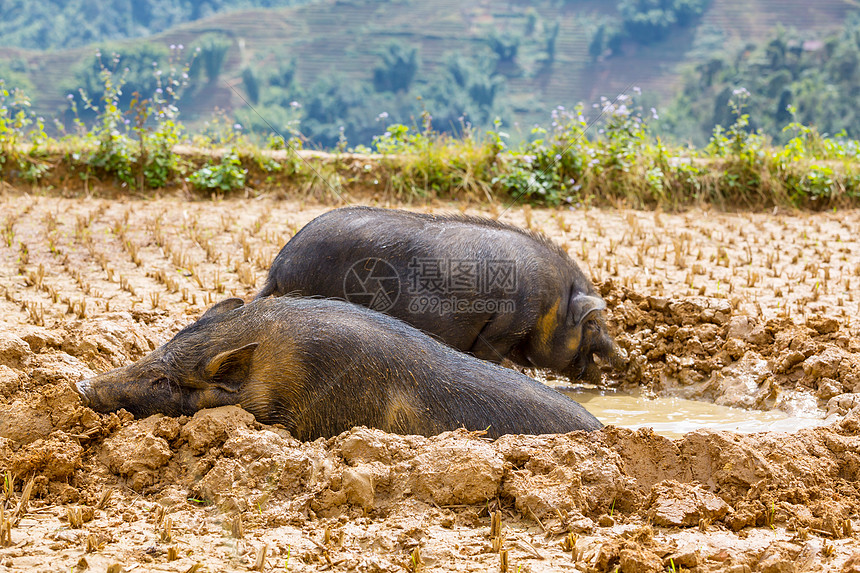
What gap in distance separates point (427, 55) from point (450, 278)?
5710cm

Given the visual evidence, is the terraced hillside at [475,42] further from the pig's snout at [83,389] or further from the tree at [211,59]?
the pig's snout at [83,389]

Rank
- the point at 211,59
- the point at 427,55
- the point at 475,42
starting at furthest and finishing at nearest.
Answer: the point at 475,42, the point at 427,55, the point at 211,59

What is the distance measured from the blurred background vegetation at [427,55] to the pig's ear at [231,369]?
3058cm

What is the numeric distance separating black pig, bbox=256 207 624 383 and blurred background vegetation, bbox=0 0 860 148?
2850 cm

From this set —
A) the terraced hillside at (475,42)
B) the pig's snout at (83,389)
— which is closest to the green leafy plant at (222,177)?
the pig's snout at (83,389)

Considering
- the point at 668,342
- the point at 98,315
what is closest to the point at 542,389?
the point at 668,342

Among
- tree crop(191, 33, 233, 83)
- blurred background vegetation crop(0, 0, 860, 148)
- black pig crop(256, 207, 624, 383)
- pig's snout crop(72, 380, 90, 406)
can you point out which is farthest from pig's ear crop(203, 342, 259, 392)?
tree crop(191, 33, 233, 83)

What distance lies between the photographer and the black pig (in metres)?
4.94

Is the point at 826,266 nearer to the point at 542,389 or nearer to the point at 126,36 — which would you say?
the point at 542,389

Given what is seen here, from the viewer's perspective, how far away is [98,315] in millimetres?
5520

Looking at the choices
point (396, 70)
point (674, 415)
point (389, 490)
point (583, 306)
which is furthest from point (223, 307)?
point (396, 70)

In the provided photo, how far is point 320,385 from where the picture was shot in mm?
3736

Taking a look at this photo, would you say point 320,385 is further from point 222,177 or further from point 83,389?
point 222,177

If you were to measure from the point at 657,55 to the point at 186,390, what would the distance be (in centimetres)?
5644
